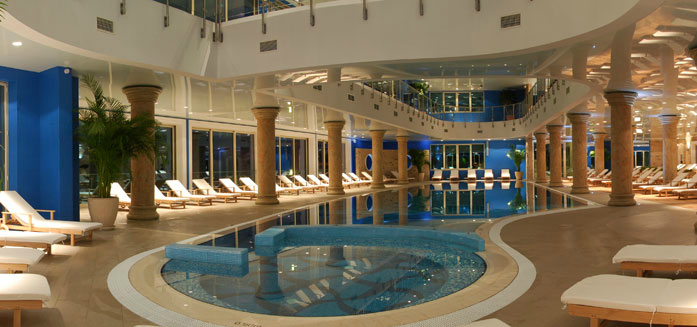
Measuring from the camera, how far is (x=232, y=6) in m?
10.4

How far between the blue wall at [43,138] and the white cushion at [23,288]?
6.10 meters

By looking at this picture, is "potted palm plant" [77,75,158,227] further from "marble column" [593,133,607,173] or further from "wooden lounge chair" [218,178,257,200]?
"marble column" [593,133,607,173]

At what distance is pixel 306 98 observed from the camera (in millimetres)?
13180

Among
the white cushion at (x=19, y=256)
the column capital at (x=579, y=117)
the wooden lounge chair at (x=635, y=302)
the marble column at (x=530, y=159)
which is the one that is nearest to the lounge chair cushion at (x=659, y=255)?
the wooden lounge chair at (x=635, y=302)

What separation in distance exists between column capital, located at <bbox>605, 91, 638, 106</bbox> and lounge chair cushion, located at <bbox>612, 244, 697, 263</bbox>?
26.2 feet

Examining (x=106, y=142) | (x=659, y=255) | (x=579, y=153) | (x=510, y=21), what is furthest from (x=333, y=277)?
(x=579, y=153)

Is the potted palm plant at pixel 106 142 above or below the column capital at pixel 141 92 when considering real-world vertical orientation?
below

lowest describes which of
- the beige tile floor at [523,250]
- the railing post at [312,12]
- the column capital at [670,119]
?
the beige tile floor at [523,250]

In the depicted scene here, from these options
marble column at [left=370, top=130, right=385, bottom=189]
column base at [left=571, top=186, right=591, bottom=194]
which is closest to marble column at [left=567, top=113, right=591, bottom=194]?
column base at [left=571, top=186, right=591, bottom=194]

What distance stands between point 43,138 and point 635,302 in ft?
32.9

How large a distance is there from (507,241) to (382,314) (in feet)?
12.8

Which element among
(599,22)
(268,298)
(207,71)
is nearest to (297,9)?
(207,71)

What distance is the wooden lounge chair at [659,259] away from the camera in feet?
14.7

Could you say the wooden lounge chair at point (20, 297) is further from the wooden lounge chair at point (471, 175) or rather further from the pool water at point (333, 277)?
the wooden lounge chair at point (471, 175)
